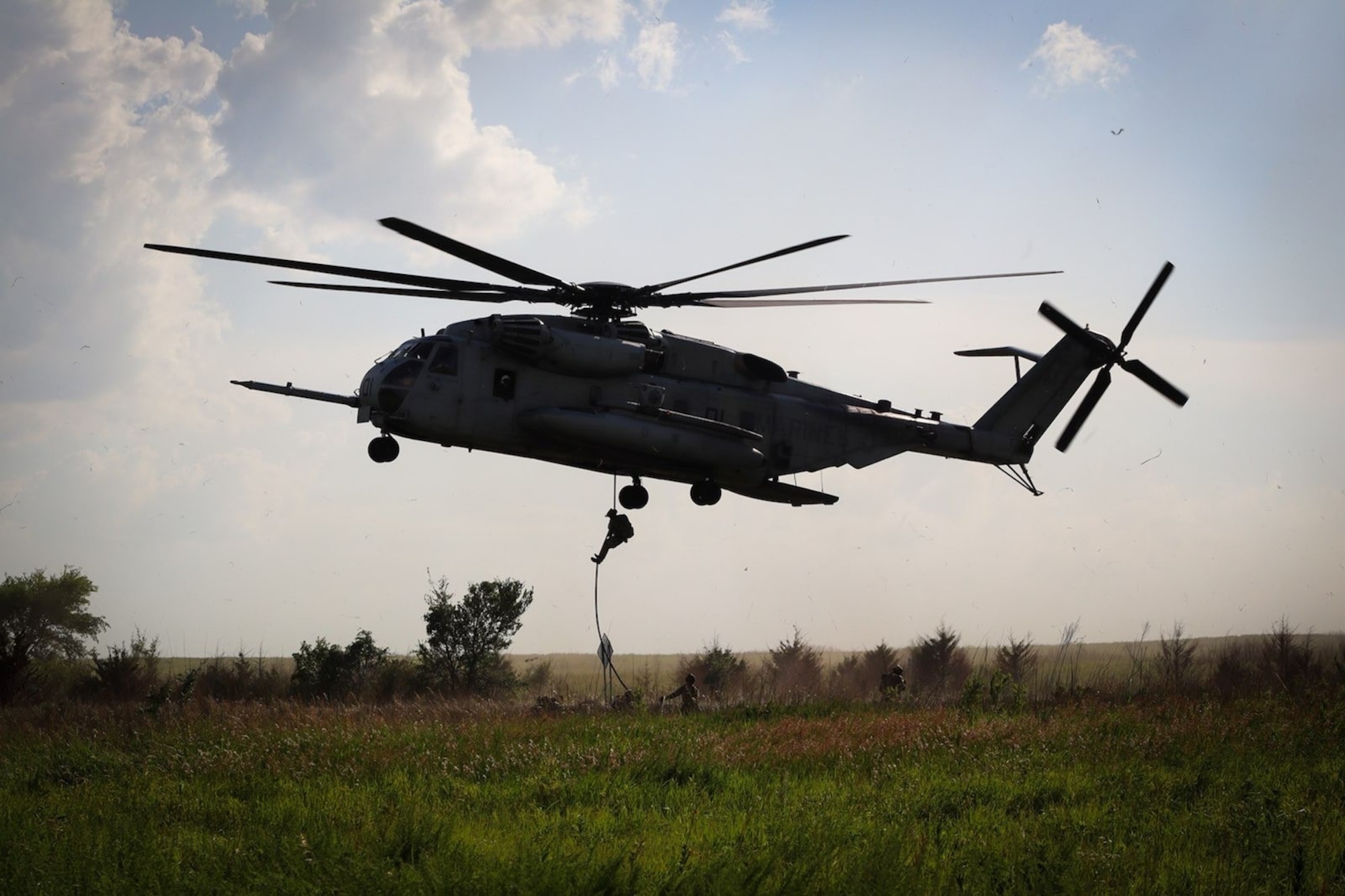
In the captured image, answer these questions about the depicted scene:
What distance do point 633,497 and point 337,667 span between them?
594 inches

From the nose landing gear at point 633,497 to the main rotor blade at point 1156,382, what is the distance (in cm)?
988

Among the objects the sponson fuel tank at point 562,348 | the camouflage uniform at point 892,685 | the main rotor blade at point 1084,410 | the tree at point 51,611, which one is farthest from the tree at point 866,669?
the tree at point 51,611

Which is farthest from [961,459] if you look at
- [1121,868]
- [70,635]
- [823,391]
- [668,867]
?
[70,635]

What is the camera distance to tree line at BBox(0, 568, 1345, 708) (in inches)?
949

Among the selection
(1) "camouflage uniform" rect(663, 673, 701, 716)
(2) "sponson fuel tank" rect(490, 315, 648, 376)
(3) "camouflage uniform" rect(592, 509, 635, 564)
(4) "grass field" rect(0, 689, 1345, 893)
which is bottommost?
(4) "grass field" rect(0, 689, 1345, 893)

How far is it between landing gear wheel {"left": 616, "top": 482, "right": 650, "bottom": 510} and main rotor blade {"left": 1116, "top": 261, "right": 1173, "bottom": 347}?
993cm

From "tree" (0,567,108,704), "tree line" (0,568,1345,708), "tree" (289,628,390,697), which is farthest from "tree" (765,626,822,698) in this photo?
"tree" (0,567,108,704)

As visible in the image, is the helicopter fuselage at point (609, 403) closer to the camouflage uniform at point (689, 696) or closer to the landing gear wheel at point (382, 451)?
the landing gear wheel at point (382, 451)

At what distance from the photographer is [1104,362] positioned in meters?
22.0

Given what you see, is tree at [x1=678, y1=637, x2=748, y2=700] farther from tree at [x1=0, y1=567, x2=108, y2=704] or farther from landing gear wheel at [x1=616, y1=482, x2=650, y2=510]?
tree at [x1=0, y1=567, x2=108, y2=704]

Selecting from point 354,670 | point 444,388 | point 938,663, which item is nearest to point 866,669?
point 938,663

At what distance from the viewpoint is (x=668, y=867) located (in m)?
9.74

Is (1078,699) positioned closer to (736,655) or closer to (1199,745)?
(1199,745)

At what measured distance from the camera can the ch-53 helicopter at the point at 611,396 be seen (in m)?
16.7
